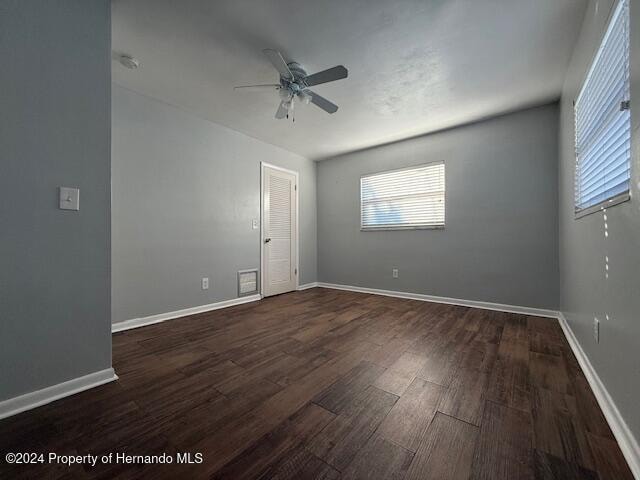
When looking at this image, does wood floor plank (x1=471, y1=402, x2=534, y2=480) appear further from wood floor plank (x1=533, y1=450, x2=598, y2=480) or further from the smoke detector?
the smoke detector

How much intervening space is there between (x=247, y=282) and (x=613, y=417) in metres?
3.58

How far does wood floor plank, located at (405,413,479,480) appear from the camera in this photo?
3.24 ft

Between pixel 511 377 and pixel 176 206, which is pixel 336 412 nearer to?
pixel 511 377

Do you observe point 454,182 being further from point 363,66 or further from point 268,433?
point 268,433

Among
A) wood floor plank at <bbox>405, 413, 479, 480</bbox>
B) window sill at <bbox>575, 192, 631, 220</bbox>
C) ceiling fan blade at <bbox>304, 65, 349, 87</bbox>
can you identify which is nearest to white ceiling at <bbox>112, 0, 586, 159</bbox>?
ceiling fan blade at <bbox>304, 65, 349, 87</bbox>

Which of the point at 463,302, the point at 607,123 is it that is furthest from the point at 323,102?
the point at 463,302

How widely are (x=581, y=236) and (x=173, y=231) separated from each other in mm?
3847

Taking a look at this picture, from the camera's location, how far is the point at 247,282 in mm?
3801

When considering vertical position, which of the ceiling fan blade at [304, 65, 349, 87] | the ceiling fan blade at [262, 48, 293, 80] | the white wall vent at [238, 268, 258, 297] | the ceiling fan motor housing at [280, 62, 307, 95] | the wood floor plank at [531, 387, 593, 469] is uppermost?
the ceiling fan motor housing at [280, 62, 307, 95]

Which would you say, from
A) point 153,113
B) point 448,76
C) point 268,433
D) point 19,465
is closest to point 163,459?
point 268,433

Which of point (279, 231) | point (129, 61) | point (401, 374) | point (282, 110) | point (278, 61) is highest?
point (129, 61)

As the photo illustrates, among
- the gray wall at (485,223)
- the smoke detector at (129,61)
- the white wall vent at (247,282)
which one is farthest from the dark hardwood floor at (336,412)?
the smoke detector at (129,61)

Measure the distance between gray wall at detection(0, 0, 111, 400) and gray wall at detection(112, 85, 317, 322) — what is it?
113cm

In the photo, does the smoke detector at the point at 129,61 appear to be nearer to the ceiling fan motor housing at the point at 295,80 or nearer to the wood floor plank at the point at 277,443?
the ceiling fan motor housing at the point at 295,80
